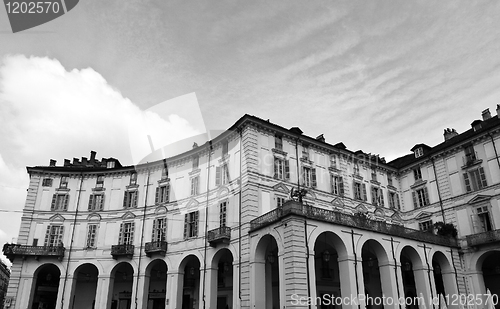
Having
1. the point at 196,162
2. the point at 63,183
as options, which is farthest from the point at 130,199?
the point at 196,162

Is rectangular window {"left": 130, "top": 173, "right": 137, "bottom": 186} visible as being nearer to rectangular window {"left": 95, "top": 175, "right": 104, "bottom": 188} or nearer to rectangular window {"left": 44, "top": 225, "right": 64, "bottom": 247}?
rectangular window {"left": 95, "top": 175, "right": 104, "bottom": 188}

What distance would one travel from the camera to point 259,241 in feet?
79.0

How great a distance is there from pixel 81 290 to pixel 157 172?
1322cm

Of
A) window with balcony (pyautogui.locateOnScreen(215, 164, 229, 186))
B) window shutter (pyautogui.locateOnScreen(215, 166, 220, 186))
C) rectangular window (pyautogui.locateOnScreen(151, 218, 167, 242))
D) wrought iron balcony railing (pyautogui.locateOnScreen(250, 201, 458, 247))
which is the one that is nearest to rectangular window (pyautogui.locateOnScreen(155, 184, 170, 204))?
rectangular window (pyautogui.locateOnScreen(151, 218, 167, 242))

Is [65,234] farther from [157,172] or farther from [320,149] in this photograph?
[320,149]

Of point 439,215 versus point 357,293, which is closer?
point 357,293

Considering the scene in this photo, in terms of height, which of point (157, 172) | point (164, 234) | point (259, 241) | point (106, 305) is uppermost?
point (157, 172)

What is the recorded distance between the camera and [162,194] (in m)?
35.2

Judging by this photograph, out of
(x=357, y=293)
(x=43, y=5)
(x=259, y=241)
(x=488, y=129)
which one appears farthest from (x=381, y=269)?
(x=43, y=5)

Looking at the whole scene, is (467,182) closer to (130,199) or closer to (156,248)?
(156,248)

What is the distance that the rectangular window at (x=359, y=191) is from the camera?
108 ft

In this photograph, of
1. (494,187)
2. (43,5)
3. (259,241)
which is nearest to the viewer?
(43,5)

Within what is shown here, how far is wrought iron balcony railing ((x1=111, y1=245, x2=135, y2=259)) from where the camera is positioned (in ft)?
108

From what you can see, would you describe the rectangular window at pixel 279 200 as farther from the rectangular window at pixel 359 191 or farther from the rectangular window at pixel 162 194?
the rectangular window at pixel 162 194
